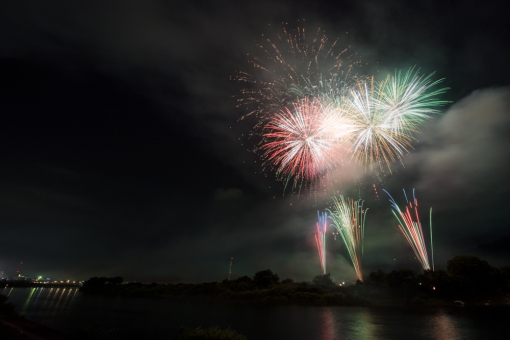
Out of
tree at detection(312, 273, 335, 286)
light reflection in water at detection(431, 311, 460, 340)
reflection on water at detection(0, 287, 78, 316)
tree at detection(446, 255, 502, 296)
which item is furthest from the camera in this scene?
tree at detection(312, 273, 335, 286)

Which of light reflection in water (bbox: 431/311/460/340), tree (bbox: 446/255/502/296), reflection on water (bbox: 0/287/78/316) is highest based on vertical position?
tree (bbox: 446/255/502/296)

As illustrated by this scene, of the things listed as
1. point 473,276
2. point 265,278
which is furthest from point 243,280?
point 473,276

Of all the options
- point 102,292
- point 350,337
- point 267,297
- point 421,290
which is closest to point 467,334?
point 350,337

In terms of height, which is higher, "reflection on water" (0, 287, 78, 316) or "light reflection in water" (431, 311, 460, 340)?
"reflection on water" (0, 287, 78, 316)

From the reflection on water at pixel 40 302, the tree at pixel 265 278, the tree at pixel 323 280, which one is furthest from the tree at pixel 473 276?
the reflection on water at pixel 40 302

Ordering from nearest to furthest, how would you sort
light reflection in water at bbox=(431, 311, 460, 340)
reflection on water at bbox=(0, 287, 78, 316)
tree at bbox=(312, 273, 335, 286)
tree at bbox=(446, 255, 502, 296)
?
light reflection in water at bbox=(431, 311, 460, 340), reflection on water at bbox=(0, 287, 78, 316), tree at bbox=(446, 255, 502, 296), tree at bbox=(312, 273, 335, 286)

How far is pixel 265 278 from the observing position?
241ft

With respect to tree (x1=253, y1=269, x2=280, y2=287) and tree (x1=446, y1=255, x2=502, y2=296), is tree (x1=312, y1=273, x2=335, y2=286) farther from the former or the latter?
tree (x1=446, y1=255, x2=502, y2=296)

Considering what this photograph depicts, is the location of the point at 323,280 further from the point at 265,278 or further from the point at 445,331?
the point at 445,331

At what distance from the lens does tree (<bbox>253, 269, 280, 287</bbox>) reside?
72.4 metres

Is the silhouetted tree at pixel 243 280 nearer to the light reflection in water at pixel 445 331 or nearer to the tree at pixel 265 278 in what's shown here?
the tree at pixel 265 278

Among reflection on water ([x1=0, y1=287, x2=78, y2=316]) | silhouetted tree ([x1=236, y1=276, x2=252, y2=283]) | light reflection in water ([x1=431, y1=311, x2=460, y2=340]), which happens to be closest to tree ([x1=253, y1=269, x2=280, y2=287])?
silhouetted tree ([x1=236, y1=276, x2=252, y2=283])

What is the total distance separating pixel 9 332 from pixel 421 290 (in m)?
62.6

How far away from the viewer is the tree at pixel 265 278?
7244 cm
